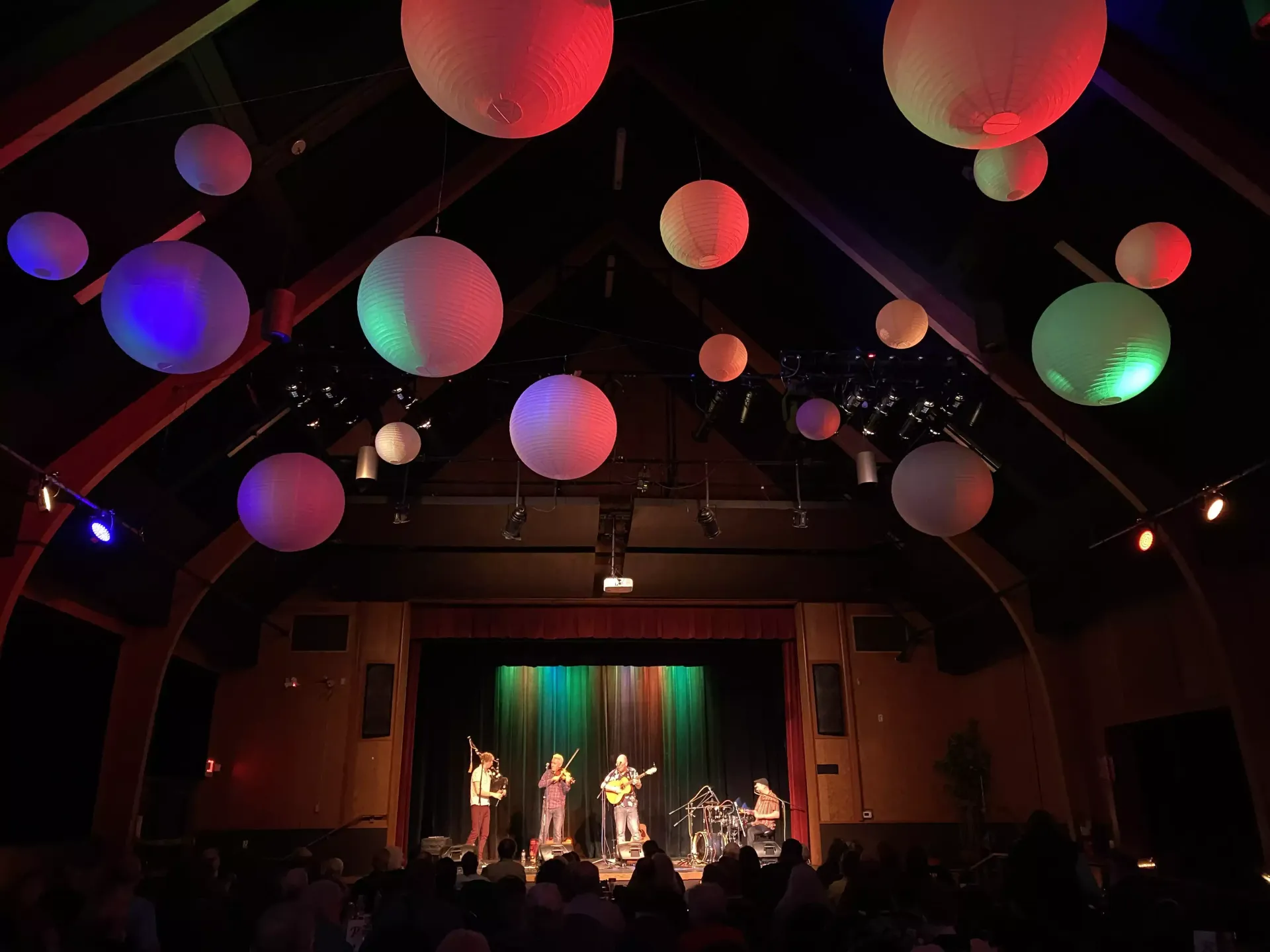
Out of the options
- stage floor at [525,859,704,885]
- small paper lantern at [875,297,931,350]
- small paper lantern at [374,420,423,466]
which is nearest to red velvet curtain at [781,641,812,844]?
stage floor at [525,859,704,885]

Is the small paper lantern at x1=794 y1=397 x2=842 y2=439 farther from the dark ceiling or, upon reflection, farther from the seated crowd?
the seated crowd

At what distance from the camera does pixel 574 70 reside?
2.23 m

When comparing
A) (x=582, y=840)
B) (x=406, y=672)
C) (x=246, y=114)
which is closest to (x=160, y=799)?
(x=406, y=672)

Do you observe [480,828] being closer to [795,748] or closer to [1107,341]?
[795,748]

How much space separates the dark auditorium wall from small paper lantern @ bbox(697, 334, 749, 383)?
5824 mm

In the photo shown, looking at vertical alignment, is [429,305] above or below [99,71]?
below

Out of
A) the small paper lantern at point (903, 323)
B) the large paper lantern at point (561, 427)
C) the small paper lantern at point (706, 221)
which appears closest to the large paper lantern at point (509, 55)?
the large paper lantern at point (561, 427)

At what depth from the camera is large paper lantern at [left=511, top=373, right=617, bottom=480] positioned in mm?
3998

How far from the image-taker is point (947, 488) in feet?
14.7

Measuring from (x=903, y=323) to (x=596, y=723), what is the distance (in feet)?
32.2

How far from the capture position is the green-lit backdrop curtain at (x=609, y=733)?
43.5 feet

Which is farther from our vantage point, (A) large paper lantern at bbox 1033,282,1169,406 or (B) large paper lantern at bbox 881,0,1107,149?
(A) large paper lantern at bbox 1033,282,1169,406

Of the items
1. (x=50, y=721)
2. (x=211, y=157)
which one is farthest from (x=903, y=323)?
(x=50, y=721)

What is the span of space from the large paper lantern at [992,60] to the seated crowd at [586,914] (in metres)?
2.14
